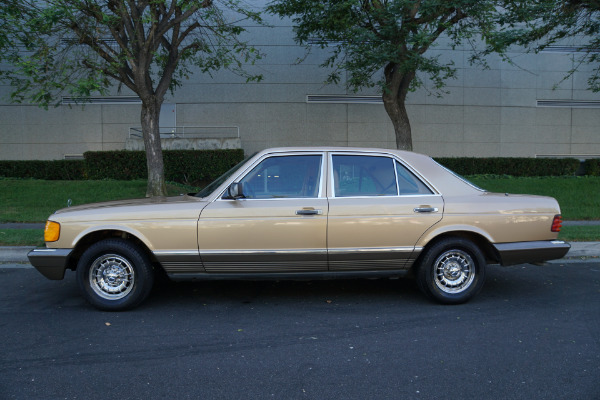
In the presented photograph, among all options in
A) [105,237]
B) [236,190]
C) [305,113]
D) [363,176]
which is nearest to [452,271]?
[363,176]

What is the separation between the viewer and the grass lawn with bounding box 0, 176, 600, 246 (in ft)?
38.1

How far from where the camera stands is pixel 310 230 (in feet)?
16.3

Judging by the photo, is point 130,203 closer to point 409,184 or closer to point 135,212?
point 135,212

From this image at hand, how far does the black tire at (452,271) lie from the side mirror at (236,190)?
6.76ft

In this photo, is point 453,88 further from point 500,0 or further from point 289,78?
point 500,0

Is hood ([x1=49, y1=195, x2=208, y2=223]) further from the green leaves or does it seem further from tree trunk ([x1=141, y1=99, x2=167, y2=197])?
tree trunk ([x1=141, y1=99, x2=167, y2=197])

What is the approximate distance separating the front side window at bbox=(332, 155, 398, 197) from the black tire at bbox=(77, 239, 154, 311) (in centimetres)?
218

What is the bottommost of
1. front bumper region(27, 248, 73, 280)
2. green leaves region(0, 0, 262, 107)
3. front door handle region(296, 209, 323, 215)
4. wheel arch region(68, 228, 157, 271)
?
front bumper region(27, 248, 73, 280)

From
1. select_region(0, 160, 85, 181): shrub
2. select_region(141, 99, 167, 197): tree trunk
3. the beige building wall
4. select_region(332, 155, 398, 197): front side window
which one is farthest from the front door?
the beige building wall

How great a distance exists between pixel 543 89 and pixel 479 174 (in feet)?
19.1

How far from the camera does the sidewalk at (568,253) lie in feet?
24.5

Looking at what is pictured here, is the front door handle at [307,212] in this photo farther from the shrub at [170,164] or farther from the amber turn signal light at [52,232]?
the shrub at [170,164]

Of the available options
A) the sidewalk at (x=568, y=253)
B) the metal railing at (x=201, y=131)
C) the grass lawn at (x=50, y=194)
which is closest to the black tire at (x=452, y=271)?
the sidewalk at (x=568, y=253)

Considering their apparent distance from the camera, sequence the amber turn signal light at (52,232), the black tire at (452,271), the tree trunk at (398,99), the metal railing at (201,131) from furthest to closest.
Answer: the metal railing at (201,131) < the tree trunk at (398,99) < the black tire at (452,271) < the amber turn signal light at (52,232)
